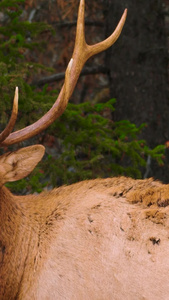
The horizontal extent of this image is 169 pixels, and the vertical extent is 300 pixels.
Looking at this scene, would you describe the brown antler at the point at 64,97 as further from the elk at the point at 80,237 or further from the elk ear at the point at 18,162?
the elk ear at the point at 18,162

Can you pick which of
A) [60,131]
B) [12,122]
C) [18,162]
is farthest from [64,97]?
[60,131]

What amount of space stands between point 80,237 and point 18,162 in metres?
0.75

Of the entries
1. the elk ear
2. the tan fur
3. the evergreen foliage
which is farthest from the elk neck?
the evergreen foliage

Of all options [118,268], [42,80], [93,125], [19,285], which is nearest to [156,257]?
[118,268]

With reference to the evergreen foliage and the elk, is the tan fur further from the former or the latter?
the evergreen foliage

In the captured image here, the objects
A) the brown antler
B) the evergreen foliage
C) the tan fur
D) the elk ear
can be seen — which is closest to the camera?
the tan fur

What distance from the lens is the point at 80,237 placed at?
4535mm

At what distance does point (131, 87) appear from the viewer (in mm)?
8898

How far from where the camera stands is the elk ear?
462cm

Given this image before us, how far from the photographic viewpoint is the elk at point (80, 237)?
4.34m

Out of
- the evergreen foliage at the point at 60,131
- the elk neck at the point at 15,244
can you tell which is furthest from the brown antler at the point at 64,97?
the evergreen foliage at the point at 60,131

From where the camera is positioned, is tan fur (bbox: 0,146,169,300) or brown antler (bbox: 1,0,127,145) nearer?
tan fur (bbox: 0,146,169,300)

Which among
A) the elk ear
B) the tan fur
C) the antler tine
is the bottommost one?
the tan fur

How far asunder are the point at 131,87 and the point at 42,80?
138 centimetres
